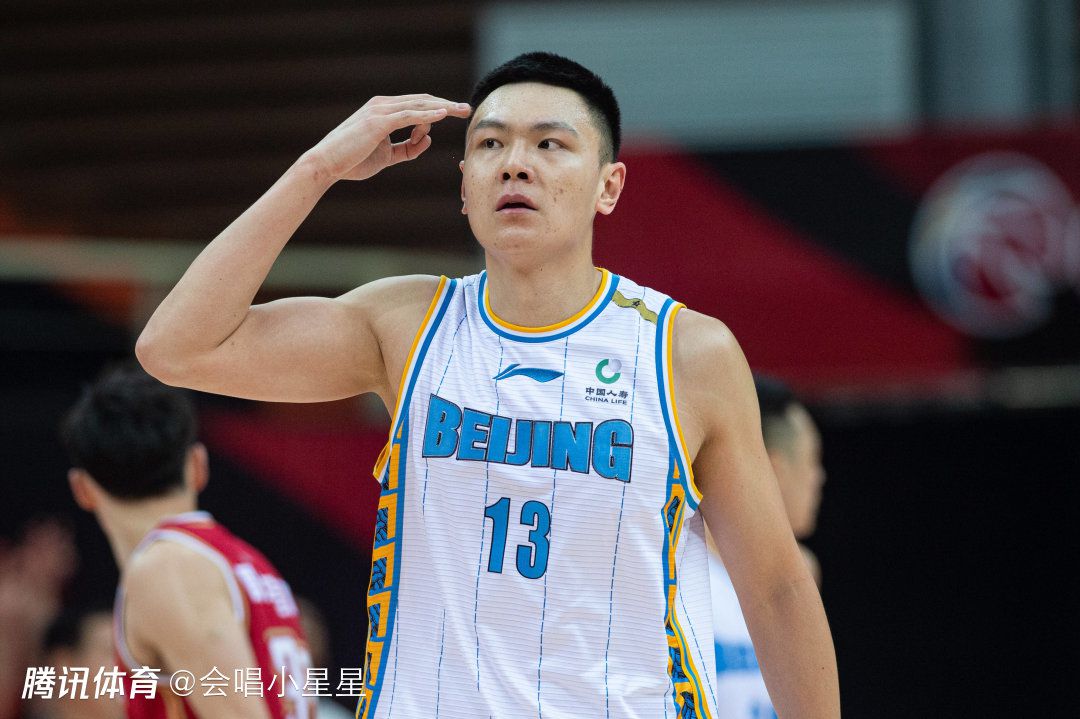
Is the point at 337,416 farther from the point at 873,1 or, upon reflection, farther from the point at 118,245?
the point at 873,1

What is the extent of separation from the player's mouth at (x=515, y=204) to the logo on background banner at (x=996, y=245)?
5034mm

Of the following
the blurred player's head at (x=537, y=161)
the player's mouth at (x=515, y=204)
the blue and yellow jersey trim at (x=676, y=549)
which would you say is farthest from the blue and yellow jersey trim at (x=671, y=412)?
the player's mouth at (x=515, y=204)

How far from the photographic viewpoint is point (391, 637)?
9.22ft

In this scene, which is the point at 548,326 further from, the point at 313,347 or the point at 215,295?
the point at 215,295

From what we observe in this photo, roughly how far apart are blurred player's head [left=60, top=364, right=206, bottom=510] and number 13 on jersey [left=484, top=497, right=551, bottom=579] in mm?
1861

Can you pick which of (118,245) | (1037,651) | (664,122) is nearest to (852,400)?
(1037,651)

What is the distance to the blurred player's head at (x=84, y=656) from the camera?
231 inches

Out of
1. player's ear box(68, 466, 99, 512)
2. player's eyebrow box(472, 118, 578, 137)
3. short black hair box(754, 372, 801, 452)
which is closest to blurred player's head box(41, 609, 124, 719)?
player's ear box(68, 466, 99, 512)

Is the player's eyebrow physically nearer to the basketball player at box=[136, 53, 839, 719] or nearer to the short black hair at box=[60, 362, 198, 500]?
the basketball player at box=[136, 53, 839, 719]

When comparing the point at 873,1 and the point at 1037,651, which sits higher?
the point at 873,1

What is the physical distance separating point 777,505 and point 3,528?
465 cm

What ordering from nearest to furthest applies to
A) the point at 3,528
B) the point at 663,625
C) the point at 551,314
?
the point at 663,625 < the point at 551,314 < the point at 3,528

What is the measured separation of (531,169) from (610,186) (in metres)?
0.30

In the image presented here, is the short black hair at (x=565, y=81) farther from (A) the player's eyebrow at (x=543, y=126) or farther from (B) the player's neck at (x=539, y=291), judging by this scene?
(B) the player's neck at (x=539, y=291)
